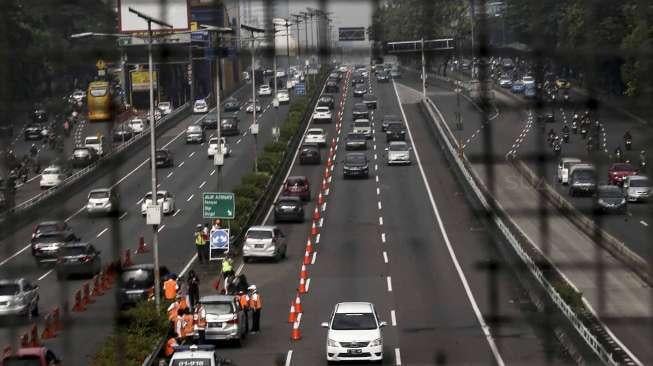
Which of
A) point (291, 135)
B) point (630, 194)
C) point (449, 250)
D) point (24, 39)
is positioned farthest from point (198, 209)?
point (24, 39)

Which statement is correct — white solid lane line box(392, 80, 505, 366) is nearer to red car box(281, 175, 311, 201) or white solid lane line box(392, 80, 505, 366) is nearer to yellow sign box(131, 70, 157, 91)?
red car box(281, 175, 311, 201)

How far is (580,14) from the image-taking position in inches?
88.1

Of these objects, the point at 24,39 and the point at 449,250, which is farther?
the point at 449,250

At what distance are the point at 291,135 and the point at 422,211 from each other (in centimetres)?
517

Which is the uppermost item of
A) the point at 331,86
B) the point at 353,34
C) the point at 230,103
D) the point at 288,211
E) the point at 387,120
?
the point at 353,34

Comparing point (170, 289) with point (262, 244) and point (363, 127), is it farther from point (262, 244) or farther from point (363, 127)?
point (363, 127)

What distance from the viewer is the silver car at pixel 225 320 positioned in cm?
551

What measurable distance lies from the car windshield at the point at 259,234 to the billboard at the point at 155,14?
19.6 ft

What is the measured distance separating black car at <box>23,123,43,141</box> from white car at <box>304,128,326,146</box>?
39.5 feet

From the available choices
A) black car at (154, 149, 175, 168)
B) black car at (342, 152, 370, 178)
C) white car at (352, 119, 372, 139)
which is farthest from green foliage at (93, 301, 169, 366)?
white car at (352, 119, 372, 139)

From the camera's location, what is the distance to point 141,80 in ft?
9.11

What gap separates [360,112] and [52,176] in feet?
45.4

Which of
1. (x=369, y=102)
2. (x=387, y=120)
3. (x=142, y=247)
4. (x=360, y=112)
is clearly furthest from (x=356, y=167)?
(x=142, y=247)

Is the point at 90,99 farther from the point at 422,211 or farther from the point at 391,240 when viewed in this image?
the point at 422,211
